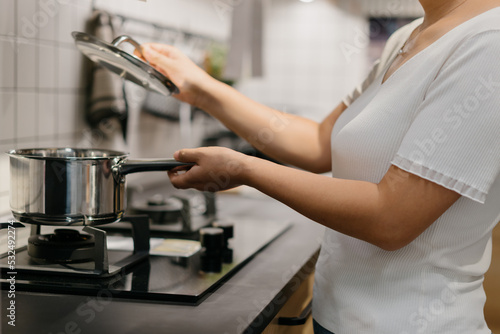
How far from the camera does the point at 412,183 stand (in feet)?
2.15

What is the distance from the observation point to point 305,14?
314 centimetres

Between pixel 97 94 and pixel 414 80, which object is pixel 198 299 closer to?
pixel 414 80

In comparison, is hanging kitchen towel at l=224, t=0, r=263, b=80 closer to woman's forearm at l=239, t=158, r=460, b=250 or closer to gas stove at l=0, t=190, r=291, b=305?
gas stove at l=0, t=190, r=291, b=305

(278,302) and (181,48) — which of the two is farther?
(181,48)

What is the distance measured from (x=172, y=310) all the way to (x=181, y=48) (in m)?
1.40

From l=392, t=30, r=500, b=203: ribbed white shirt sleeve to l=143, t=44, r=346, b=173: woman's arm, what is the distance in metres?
0.41

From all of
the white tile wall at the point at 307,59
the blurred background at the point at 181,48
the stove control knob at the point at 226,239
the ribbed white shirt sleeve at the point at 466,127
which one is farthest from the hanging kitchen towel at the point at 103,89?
the white tile wall at the point at 307,59

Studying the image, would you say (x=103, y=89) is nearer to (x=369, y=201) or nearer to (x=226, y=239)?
(x=226, y=239)

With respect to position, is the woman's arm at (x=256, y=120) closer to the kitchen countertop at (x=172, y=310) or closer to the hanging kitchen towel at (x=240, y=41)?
the kitchen countertop at (x=172, y=310)

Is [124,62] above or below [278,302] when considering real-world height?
above

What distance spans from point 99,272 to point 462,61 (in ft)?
2.02

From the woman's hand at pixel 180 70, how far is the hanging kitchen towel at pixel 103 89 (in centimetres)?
36

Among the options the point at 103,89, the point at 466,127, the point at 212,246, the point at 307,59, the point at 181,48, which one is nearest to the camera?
the point at 466,127

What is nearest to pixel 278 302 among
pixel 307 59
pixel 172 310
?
pixel 172 310
